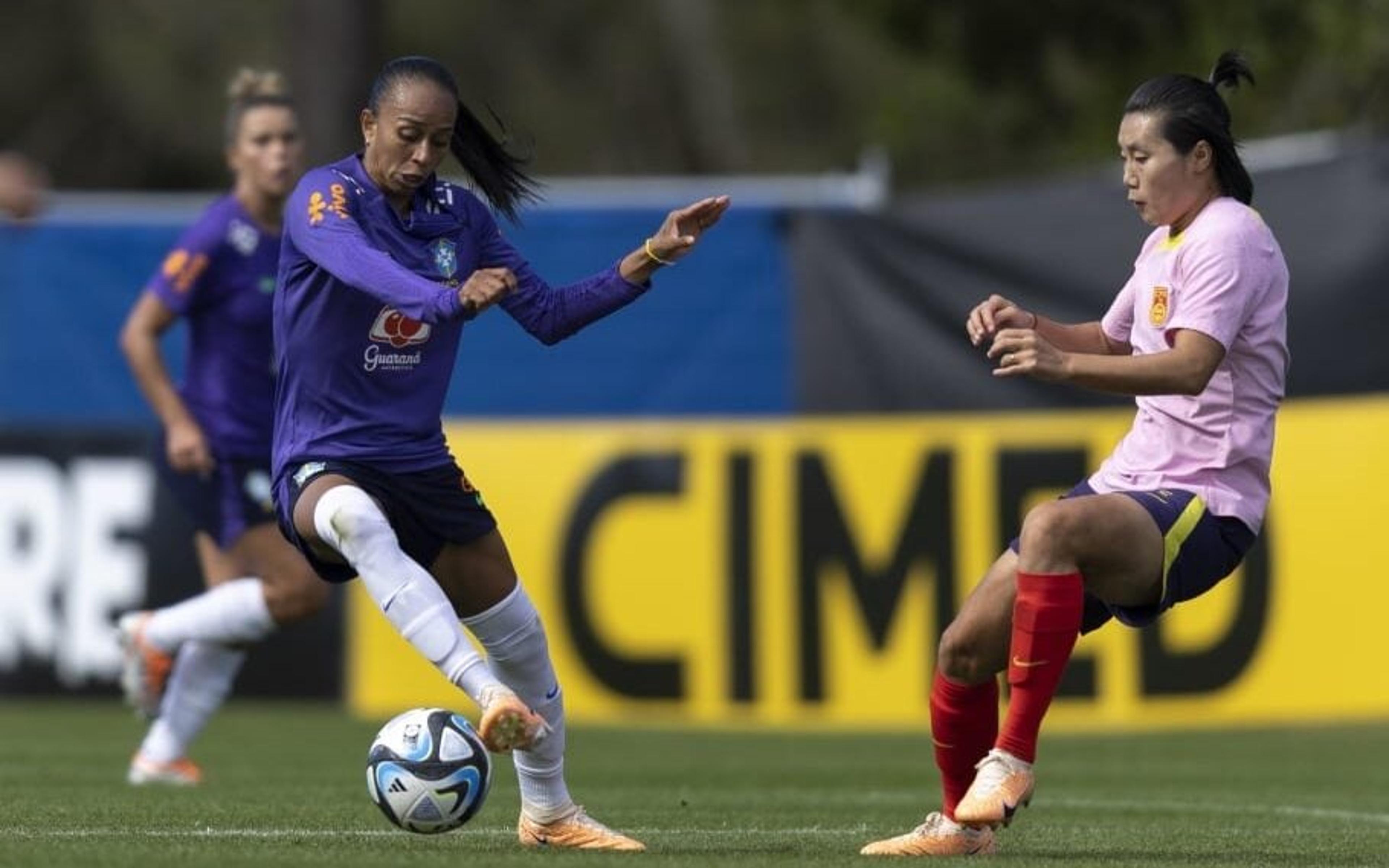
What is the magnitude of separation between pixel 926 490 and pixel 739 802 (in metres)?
5.11

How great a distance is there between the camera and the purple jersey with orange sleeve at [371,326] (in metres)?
7.46

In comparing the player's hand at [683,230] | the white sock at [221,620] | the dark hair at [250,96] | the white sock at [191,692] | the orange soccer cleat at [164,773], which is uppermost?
the dark hair at [250,96]

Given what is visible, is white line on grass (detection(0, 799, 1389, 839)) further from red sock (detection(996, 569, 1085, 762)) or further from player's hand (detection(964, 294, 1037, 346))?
player's hand (detection(964, 294, 1037, 346))

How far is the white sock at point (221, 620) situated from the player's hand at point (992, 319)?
4.09m

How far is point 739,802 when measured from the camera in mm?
9617

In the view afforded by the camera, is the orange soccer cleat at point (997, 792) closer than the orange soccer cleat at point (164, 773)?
Yes

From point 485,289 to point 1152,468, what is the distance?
1.79 meters

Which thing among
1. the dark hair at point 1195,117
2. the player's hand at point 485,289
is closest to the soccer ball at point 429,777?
the player's hand at point 485,289

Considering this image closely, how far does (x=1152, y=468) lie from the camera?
7.32 m

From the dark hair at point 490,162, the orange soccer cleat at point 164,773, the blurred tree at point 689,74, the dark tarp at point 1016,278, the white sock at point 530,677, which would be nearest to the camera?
the white sock at point 530,677

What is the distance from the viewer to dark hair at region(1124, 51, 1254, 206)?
7289 millimetres

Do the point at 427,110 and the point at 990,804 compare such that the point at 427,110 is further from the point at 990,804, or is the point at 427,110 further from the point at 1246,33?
the point at 1246,33

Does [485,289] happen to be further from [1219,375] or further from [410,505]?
[1219,375]

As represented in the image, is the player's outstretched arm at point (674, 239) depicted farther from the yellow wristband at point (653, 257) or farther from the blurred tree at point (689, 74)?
the blurred tree at point (689, 74)
